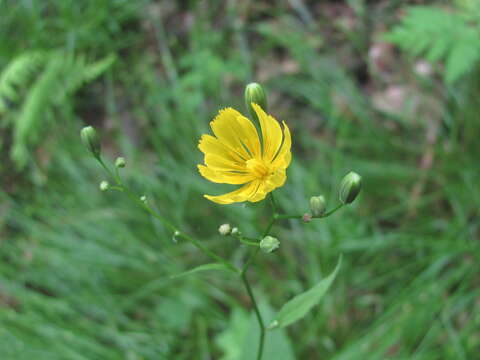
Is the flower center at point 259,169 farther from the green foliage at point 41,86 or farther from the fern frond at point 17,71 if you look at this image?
the fern frond at point 17,71

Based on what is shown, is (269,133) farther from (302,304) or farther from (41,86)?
(41,86)

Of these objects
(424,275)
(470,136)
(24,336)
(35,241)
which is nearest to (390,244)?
(424,275)

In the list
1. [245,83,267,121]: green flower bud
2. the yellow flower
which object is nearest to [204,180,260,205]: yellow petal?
the yellow flower

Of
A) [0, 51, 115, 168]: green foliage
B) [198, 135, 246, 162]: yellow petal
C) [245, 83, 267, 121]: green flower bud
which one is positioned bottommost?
[198, 135, 246, 162]: yellow petal

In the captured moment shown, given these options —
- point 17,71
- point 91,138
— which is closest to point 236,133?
point 91,138

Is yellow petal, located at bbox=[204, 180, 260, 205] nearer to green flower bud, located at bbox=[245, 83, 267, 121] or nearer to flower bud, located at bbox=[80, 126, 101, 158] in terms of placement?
green flower bud, located at bbox=[245, 83, 267, 121]

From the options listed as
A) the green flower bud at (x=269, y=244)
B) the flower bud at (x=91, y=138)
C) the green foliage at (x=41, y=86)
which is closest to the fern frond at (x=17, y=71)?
the green foliage at (x=41, y=86)

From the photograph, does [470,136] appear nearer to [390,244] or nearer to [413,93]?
[413,93]
